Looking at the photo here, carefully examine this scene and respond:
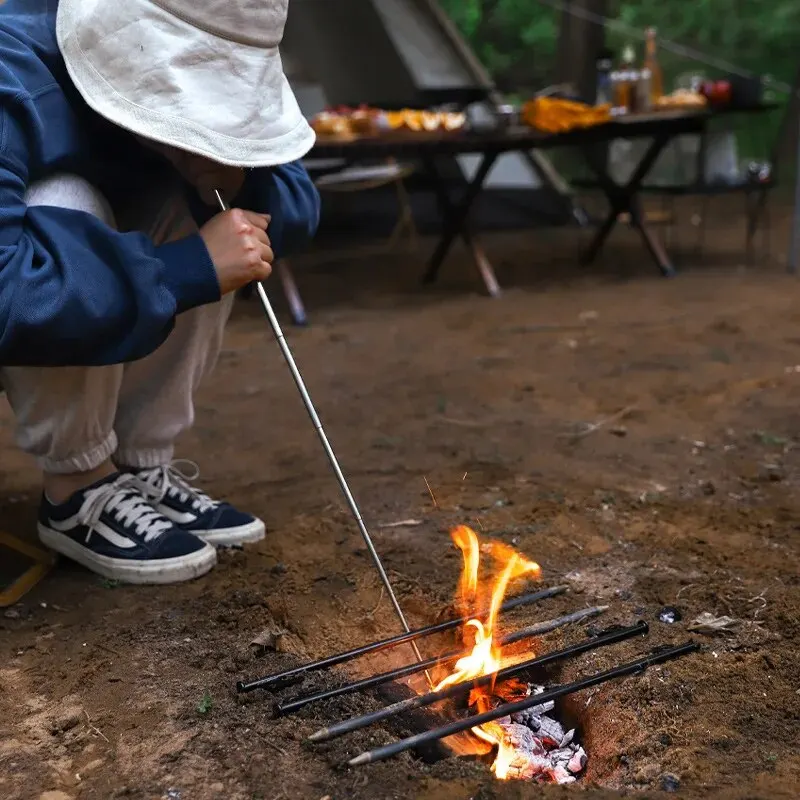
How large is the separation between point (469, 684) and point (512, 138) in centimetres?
392

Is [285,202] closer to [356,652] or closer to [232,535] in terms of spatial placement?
[232,535]

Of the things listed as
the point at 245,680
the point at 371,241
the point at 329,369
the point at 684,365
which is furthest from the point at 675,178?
the point at 245,680

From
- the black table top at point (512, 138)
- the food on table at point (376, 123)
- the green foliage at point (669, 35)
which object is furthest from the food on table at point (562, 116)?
the green foliage at point (669, 35)

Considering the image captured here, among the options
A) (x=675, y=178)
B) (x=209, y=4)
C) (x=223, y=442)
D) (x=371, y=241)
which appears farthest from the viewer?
(x=371, y=241)

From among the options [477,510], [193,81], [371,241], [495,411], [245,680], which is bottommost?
[371,241]

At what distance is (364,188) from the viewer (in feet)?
22.2

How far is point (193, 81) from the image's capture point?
167cm

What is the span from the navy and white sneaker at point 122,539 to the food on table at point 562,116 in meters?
3.71

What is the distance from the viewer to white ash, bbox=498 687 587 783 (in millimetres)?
1599

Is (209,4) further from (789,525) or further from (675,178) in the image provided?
Result: (675,178)

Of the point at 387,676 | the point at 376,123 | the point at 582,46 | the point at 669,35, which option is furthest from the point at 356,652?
the point at 669,35

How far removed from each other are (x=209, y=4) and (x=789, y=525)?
175 centimetres

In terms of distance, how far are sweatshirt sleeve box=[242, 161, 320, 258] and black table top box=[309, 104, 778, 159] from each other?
2.49 meters

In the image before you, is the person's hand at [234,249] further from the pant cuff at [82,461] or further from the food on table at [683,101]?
the food on table at [683,101]
